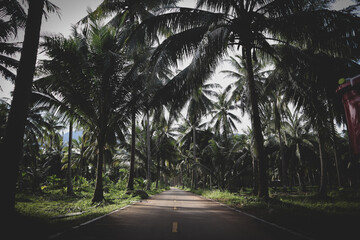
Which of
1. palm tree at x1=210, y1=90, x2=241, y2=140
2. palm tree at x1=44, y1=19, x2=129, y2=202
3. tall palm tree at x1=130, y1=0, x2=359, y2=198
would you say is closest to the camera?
tall palm tree at x1=130, y1=0, x2=359, y2=198

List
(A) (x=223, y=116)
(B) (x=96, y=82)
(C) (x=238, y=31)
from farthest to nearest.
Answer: (A) (x=223, y=116), (B) (x=96, y=82), (C) (x=238, y=31)

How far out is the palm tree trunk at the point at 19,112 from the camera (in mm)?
4754

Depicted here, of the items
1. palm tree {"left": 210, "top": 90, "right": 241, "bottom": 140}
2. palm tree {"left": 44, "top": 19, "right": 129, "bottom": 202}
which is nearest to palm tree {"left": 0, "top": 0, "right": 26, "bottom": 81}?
palm tree {"left": 44, "top": 19, "right": 129, "bottom": 202}

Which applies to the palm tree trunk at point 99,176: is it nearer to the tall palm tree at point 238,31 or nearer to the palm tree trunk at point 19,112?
the tall palm tree at point 238,31

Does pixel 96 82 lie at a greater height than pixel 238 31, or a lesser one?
lesser

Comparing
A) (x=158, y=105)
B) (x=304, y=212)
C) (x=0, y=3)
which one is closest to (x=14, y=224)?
(x=158, y=105)

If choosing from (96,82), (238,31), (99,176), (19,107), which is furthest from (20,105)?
(238,31)

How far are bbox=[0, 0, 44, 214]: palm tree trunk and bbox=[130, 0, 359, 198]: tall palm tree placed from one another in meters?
3.64

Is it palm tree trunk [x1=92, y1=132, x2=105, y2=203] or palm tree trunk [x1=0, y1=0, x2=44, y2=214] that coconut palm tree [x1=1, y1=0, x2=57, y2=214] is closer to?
palm tree trunk [x1=0, y1=0, x2=44, y2=214]

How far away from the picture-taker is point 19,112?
16.8ft

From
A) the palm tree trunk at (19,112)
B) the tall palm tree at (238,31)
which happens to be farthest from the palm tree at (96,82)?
the palm tree trunk at (19,112)

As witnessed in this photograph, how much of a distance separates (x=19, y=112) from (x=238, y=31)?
27.9 ft

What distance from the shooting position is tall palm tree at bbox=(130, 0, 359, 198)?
280 inches

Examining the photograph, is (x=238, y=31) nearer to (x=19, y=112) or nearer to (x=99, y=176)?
(x=19, y=112)
